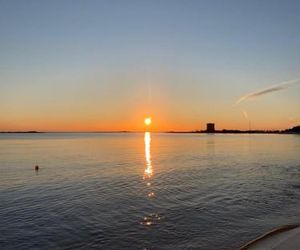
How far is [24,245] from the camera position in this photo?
1633cm

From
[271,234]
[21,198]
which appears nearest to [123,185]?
[21,198]

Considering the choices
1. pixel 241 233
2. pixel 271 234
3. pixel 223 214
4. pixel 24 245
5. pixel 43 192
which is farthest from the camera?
pixel 43 192

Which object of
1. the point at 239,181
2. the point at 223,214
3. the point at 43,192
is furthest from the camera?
the point at 239,181

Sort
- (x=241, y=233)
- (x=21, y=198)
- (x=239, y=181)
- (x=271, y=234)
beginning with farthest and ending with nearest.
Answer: (x=239, y=181), (x=21, y=198), (x=241, y=233), (x=271, y=234)

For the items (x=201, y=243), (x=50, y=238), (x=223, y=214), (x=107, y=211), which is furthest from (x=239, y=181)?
(x=50, y=238)

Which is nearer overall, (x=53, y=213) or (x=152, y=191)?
(x=53, y=213)

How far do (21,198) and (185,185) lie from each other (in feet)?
50.2

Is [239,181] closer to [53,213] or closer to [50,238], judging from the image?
[53,213]

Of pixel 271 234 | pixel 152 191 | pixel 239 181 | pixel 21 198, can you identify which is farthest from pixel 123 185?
pixel 271 234

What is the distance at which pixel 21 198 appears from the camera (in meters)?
26.8

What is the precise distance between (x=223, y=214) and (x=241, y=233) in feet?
12.8

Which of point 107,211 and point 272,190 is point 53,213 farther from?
point 272,190

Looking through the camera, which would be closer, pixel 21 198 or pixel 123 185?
pixel 21 198

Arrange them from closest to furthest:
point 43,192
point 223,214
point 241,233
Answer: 1. point 241,233
2. point 223,214
3. point 43,192
